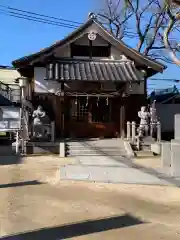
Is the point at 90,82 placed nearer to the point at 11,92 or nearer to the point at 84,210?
the point at 84,210

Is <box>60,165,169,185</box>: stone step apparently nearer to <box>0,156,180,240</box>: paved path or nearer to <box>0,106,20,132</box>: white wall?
<box>0,156,180,240</box>: paved path

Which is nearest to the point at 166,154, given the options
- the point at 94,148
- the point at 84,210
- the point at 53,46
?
the point at 94,148

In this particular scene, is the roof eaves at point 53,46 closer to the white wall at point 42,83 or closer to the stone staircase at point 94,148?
the white wall at point 42,83

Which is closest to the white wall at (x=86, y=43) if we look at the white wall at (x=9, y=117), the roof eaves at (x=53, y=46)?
the roof eaves at (x=53, y=46)

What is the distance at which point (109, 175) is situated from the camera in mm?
10734

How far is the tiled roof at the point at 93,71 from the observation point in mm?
18438

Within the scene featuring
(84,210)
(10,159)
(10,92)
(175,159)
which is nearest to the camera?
(84,210)

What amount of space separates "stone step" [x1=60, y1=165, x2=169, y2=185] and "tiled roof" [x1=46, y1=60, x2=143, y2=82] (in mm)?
7243

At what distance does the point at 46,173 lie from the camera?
449 inches

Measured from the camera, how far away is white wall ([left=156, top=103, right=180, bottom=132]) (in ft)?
78.5

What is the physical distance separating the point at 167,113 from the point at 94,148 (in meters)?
8.98

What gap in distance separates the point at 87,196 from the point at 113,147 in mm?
8719

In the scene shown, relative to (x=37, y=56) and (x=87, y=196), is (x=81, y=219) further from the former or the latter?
(x=37, y=56)

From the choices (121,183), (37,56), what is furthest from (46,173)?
(37,56)
